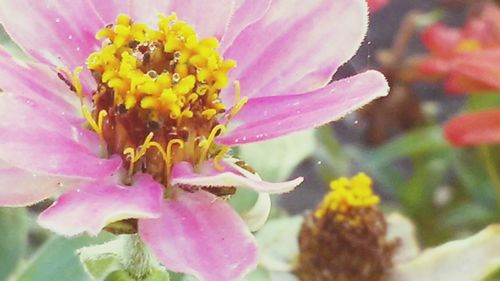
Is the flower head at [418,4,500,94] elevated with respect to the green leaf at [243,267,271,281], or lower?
lower

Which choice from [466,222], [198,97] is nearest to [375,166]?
[466,222]

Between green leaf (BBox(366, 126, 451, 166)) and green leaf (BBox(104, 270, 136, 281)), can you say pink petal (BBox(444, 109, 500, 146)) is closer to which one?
green leaf (BBox(366, 126, 451, 166))

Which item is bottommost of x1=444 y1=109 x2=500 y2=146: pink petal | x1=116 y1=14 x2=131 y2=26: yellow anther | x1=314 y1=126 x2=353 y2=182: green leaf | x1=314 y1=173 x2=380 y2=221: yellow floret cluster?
x1=314 y1=126 x2=353 y2=182: green leaf

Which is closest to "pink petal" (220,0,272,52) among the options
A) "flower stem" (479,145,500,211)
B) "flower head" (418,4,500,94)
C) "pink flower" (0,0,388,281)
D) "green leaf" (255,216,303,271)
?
"pink flower" (0,0,388,281)

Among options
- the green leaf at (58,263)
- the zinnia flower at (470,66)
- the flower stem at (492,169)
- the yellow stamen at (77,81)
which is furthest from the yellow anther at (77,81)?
the flower stem at (492,169)

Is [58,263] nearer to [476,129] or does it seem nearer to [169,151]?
[169,151]
